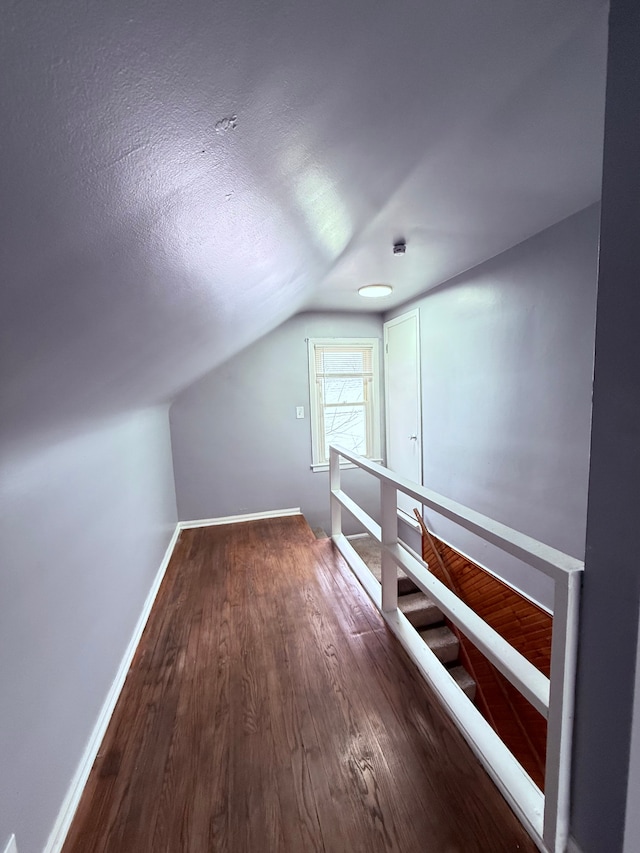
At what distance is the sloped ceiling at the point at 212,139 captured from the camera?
0.34 m

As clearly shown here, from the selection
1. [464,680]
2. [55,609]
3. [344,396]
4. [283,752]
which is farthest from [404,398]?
[55,609]

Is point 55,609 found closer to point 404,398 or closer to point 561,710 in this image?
point 561,710

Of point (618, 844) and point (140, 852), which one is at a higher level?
point (618, 844)

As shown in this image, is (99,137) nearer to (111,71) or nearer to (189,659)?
(111,71)

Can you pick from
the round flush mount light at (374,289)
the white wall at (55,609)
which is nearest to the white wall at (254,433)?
the round flush mount light at (374,289)

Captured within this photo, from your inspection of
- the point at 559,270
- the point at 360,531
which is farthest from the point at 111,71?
the point at 360,531

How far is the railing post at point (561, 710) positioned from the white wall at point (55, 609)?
1.27m

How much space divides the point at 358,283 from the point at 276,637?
2.52 meters

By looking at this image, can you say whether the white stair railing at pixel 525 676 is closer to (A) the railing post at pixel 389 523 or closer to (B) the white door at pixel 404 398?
(A) the railing post at pixel 389 523

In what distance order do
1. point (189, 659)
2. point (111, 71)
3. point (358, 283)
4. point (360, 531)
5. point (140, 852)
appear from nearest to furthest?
point (111, 71) < point (140, 852) < point (189, 659) < point (358, 283) < point (360, 531)

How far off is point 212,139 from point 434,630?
10.5 ft

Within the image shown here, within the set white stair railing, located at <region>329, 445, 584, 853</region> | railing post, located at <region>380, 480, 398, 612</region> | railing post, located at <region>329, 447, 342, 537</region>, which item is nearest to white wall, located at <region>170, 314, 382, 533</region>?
railing post, located at <region>329, 447, 342, 537</region>

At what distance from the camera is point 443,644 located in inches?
103

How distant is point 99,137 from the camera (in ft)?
1.24
